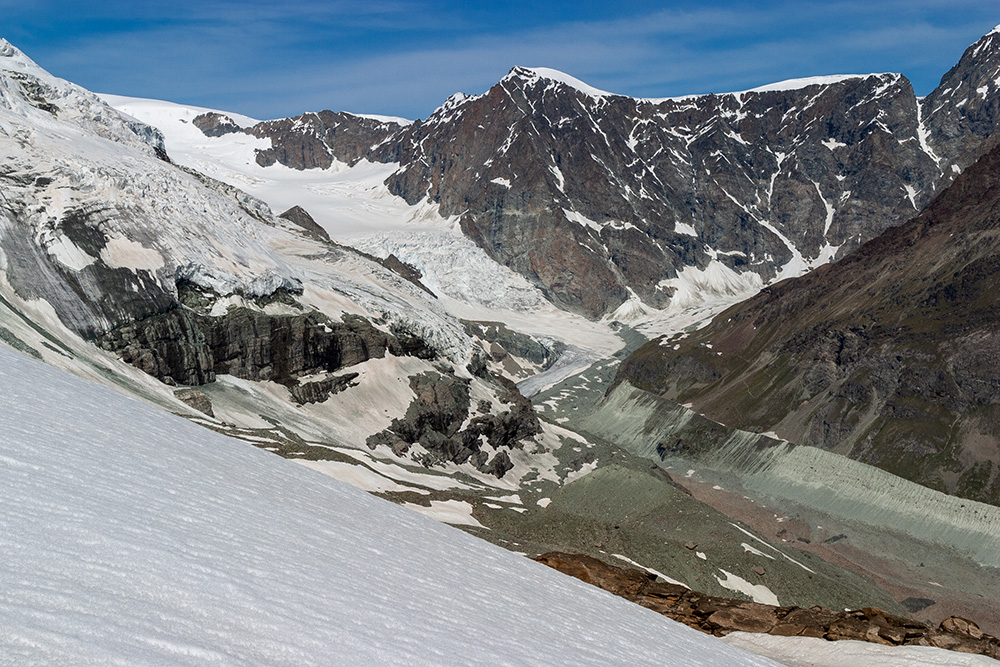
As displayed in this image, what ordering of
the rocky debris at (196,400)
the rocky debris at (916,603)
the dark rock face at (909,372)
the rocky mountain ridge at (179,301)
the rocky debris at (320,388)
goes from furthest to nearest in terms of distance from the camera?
1. the dark rock face at (909,372)
2. the rocky debris at (320,388)
3. the rocky debris at (916,603)
4. the rocky mountain ridge at (179,301)
5. the rocky debris at (196,400)

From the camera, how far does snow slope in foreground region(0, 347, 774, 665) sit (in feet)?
23.7

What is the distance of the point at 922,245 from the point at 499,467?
140 meters

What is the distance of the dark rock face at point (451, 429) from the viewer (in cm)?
10181

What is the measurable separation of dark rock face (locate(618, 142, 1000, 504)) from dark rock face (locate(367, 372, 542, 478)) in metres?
66.4

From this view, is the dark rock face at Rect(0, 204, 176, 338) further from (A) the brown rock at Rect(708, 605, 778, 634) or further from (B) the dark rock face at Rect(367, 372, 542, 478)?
(A) the brown rock at Rect(708, 605, 778, 634)

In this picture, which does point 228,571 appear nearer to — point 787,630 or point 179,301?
point 787,630

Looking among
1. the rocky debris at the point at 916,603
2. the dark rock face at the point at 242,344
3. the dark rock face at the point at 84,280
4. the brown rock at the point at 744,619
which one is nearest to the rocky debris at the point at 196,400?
the dark rock face at the point at 242,344

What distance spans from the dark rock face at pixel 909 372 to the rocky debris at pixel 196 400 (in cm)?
10935

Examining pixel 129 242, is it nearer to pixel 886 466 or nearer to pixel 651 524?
pixel 651 524

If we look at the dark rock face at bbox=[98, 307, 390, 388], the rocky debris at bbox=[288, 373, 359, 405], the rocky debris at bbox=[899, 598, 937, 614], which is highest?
the dark rock face at bbox=[98, 307, 390, 388]

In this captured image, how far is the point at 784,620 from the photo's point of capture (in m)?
23.4

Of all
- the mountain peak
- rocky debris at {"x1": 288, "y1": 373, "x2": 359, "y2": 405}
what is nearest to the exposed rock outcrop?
rocky debris at {"x1": 288, "y1": 373, "x2": 359, "y2": 405}

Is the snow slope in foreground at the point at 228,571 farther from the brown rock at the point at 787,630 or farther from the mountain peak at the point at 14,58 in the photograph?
the mountain peak at the point at 14,58

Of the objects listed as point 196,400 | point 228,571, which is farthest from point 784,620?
point 196,400
